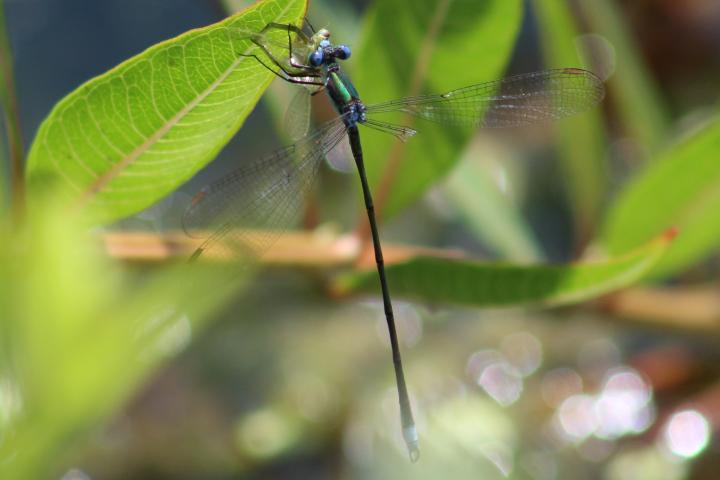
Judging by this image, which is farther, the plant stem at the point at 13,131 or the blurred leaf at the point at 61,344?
the plant stem at the point at 13,131

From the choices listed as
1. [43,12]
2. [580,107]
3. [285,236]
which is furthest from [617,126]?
[43,12]

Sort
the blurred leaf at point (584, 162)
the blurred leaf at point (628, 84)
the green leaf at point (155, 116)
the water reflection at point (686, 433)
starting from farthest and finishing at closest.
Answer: the water reflection at point (686, 433) → the blurred leaf at point (628, 84) → the blurred leaf at point (584, 162) → the green leaf at point (155, 116)

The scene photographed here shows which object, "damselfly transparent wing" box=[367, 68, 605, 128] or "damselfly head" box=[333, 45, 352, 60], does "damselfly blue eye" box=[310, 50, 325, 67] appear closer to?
"damselfly head" box=[333, 45, 352, 60]

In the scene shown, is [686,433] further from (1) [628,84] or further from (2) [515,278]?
(2) [515,278]

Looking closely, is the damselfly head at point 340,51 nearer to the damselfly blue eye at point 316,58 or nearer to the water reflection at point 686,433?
the damselfly blue eye at point 316,58

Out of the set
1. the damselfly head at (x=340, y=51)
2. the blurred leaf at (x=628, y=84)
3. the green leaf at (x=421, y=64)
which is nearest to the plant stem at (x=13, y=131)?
the green leaf at (x=421, y=64)

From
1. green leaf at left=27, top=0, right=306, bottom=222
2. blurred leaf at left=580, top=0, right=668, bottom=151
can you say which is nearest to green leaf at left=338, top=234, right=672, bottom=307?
green leaf at left=27, top=0, right=306, bottom=222

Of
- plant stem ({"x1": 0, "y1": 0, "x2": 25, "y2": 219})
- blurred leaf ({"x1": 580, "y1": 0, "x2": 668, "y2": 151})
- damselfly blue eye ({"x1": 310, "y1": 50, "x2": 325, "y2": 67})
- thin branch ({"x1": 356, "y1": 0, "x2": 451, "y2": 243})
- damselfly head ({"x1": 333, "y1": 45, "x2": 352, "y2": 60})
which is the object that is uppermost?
blurred leaf ({"x1": 580, "y1": 0, "x2": 668, "y2": 151})
